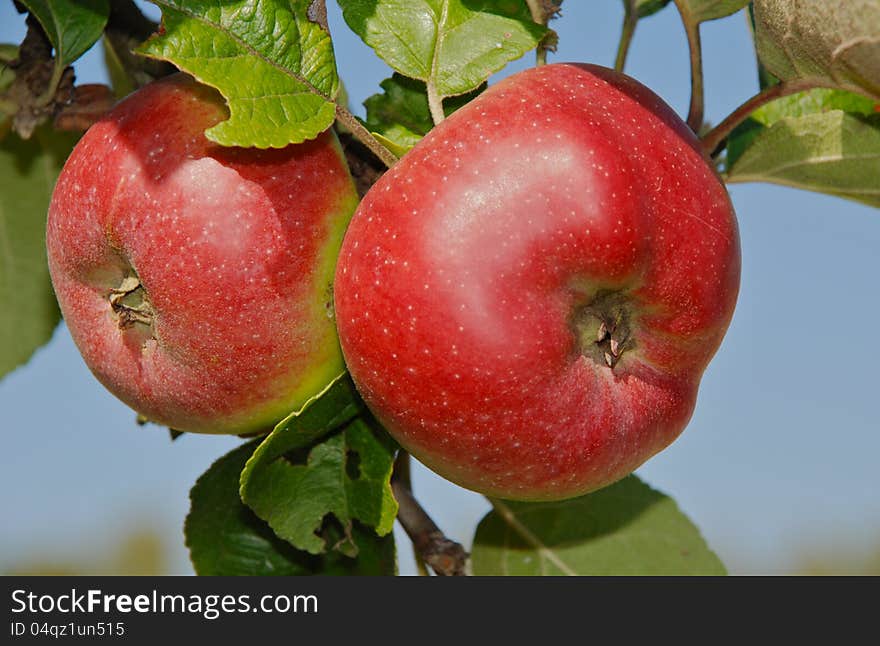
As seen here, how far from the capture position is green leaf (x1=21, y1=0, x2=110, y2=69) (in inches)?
54.4

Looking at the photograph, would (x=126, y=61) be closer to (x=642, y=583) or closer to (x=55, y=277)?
(x=55, y=277)

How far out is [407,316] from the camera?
3.32 ft

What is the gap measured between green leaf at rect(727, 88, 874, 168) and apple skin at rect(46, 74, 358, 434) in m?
0.55

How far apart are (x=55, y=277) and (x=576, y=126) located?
25.1 inches

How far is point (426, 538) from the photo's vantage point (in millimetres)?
1497

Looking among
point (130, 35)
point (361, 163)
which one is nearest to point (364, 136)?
point (361, 163)

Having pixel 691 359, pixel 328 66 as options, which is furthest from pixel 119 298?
pixel 691 359

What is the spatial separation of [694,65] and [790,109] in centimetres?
Result: 23

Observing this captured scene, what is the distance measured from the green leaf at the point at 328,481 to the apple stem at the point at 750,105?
0.51 meters

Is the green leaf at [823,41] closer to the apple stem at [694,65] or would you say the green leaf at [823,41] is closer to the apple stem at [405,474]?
the apple stem at [694,65]

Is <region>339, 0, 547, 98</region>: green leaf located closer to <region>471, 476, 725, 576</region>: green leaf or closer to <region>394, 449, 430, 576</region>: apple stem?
<region>394, 449, 430, 576</region>: apple stem

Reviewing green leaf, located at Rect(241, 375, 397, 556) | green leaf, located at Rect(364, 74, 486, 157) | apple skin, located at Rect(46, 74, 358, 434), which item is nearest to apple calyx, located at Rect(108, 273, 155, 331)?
apple skin, located at Rect(46, 74, 358, 434)

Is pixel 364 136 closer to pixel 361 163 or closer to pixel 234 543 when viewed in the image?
pixel 361 163

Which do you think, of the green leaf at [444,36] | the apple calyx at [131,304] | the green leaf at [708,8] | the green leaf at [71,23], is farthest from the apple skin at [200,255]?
the green leaf at [708,8]
